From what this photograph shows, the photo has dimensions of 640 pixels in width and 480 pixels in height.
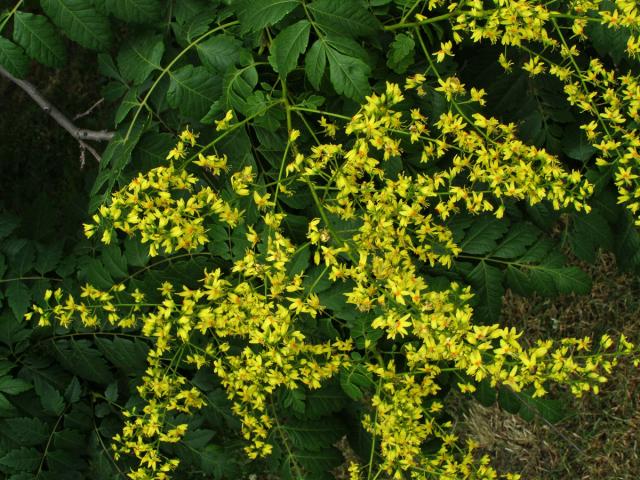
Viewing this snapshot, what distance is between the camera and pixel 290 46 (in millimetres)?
1701

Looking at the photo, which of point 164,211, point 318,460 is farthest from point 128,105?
point 318,460

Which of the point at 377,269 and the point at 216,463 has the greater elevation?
the point at 377,269

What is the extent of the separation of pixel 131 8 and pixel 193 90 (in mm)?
273

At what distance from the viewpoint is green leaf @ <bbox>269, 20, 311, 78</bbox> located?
Result: 169 cm

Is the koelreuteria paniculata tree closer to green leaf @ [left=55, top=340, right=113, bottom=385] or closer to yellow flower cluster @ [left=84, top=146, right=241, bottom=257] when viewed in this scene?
yellow flower cluster @ [left=84, top=146, right=241, bottom=257]

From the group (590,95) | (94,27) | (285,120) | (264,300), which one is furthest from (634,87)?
(94,27)

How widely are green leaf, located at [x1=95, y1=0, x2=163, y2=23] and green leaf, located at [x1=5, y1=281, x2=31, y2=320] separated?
36.5 inches

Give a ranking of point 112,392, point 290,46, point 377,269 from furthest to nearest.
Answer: point 112,392 → point 290,46 → point 377,269

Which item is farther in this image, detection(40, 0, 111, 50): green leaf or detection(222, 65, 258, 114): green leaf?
detection(40, 0, 111, 50): green leaf

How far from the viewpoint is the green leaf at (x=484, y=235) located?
2057mm

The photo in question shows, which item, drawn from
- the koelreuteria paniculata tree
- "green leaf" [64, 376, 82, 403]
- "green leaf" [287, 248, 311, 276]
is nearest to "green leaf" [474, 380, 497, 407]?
the koelreuteria paniculata tree

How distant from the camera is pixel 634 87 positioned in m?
1.72

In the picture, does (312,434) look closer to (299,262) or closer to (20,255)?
(299,262)

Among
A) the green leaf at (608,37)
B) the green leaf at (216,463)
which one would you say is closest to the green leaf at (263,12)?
the green leaf at (608,37)
